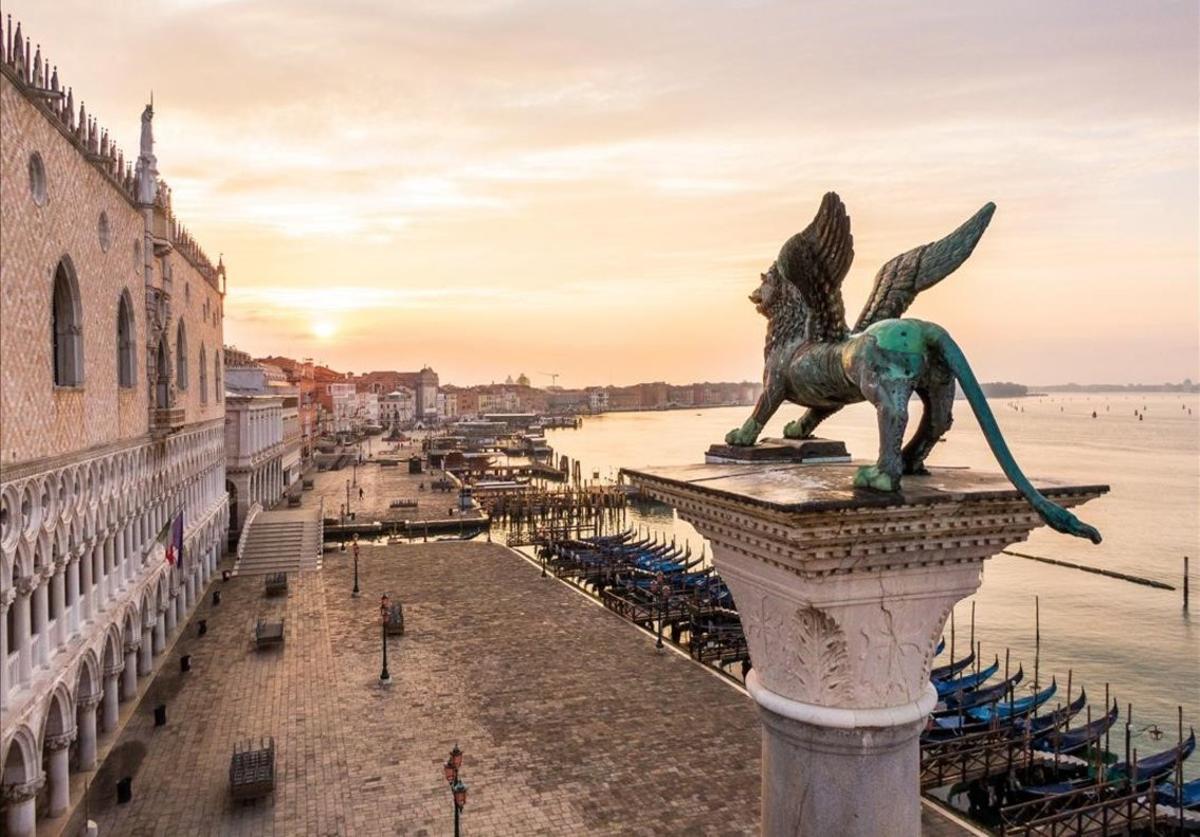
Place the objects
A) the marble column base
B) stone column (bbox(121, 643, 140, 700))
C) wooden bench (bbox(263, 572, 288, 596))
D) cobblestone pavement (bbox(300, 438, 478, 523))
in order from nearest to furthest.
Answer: the marble column base < stone column (bbox(121, 643, 140, 700)) < wooden bench (bbox(263, 572, 288, 596)) < cobblestone pavement (bbox(300, 438, 478, 523))

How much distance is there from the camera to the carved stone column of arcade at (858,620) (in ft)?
16.4

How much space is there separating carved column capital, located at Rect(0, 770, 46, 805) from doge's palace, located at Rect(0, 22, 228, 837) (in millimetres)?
24

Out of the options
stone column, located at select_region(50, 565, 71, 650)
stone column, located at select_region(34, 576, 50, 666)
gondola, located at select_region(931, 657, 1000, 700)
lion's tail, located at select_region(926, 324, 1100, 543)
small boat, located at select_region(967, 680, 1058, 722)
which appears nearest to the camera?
lion's tail, located at select_region(926, 324, 1100, 543)

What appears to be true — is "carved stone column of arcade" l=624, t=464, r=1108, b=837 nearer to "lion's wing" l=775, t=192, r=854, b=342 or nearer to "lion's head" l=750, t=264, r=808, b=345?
"lion's wing" l=775, t=192, r=854, b=342

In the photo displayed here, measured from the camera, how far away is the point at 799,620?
17.5 feet

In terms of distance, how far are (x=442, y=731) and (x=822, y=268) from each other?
14.1 metres

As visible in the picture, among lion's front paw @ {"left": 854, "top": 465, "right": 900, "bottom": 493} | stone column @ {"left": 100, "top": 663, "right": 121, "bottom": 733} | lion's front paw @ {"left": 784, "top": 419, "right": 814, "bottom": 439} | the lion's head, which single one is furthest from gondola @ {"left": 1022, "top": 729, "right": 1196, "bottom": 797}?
stone column @ {"left": 100, "top": 663, "right": 121, "bottom": 733}

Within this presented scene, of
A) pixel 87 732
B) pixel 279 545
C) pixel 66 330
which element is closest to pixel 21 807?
pixel 87 732

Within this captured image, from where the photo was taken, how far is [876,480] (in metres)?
4.95

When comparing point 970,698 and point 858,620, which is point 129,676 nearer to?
point 858,620

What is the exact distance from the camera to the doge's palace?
10672mm

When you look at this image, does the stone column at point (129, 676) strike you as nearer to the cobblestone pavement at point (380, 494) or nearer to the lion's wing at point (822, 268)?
the lion's wing at point (822, 268)

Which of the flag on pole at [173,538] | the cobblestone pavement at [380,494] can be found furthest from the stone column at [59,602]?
the cobblestone pavement at [380,494]

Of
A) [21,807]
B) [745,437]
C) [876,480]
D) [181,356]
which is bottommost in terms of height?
[21,807]
